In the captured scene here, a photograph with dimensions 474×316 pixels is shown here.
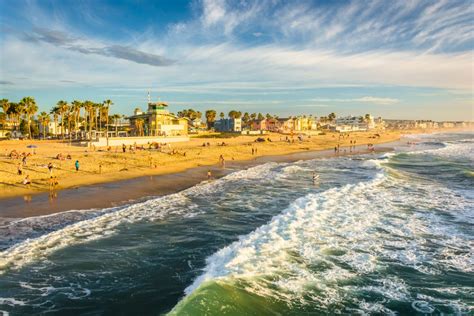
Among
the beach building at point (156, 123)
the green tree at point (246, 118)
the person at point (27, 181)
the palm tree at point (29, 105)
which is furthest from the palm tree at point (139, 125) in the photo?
the green tree at point (246, 118)

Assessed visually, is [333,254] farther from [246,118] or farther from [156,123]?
[246,118]

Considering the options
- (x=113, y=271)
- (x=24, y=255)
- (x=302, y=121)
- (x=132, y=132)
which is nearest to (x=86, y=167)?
(x=24, y=255)

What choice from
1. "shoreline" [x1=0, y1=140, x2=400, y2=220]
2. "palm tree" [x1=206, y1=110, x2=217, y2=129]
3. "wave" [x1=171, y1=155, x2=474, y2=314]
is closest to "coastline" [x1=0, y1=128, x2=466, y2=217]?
"shoreline" [x1=0, y1=140, x2=400, y2=220]

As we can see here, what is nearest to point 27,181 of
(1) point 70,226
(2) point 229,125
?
(1) point 70,226

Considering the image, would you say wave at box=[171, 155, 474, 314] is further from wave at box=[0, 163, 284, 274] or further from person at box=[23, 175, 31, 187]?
person at box=[23, 175, 31, 187]

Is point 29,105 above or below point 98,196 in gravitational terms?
above

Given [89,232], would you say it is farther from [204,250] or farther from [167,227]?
[204,250]
